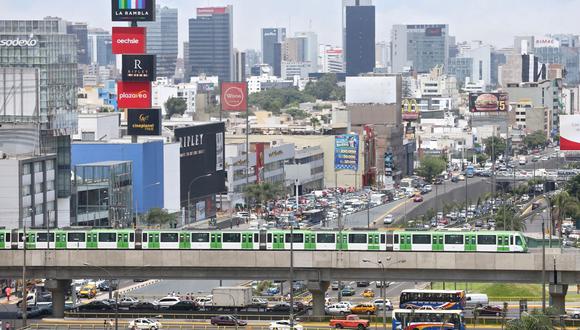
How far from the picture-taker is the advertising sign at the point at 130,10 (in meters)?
152

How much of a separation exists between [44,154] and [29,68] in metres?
7.57

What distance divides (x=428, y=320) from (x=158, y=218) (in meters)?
68.7

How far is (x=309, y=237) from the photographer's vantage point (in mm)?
88750

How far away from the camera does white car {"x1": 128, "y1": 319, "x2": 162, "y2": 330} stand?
81.8 metres

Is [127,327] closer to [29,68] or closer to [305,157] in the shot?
[29,68]

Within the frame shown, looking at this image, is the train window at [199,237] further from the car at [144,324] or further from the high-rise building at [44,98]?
the high-rise building at [44,98]

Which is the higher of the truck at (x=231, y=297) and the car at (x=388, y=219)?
the truck at (x=231, y=297)

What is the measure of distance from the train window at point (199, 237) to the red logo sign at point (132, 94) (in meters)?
62.8

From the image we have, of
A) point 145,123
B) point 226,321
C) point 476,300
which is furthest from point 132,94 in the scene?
point 226,321

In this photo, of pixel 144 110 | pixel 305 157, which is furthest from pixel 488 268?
pixel 305 157

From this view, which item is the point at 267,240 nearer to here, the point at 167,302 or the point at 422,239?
the point at 422,239

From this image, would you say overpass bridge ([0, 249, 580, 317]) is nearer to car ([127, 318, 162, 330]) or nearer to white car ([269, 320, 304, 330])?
white car ([269, 320, 304, 330])

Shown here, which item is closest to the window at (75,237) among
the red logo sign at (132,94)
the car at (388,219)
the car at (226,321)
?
the car at (226,321)

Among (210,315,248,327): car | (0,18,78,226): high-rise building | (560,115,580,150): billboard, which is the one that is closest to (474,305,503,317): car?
(210,315,248,327): car
